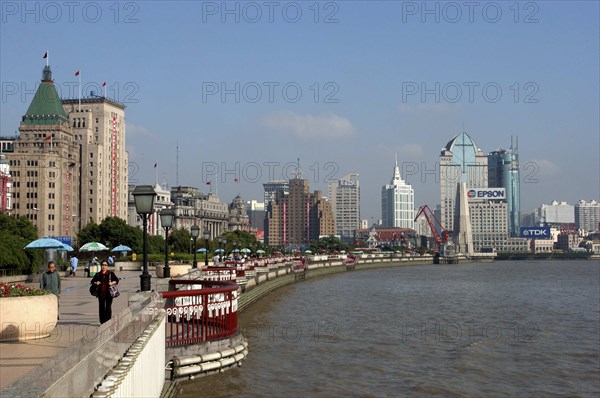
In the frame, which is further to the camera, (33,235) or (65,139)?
(65,139)

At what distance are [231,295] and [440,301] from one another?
4341 cm

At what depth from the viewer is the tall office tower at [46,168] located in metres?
150

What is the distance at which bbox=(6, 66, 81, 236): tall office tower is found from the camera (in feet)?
490

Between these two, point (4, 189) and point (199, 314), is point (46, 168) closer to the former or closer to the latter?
point (4, 189)

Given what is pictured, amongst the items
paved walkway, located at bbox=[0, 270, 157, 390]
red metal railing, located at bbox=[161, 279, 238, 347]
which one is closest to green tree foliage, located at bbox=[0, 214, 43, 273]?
paved walkway, located at bbox=[0, 270, 157, 390]

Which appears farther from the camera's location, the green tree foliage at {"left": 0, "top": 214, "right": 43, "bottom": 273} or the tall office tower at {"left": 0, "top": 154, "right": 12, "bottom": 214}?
the tall office tower at {"left": 0, "top": 154, "right": 12, "bottom": 214}

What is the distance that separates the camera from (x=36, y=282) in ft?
147

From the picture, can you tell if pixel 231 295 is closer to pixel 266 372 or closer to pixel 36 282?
pixel 266 372

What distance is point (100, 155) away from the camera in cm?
17625

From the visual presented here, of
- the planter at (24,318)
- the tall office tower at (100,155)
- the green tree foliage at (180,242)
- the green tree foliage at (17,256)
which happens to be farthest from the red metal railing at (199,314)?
the tall office tower at (100,155)

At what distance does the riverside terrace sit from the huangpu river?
753mm

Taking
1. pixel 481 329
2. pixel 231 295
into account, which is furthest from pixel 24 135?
pixel 231 295

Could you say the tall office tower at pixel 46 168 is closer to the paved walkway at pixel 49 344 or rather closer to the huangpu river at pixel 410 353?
the huangpu river at pixel 410 353

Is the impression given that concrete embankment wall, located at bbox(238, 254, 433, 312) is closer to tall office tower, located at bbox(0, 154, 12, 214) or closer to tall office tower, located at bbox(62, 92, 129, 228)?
tall office tower, located at bbox(0, 154, 12, 214)
